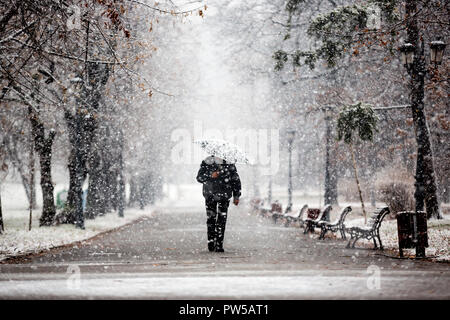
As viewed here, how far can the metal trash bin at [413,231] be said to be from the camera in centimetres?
1127

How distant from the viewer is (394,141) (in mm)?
30125

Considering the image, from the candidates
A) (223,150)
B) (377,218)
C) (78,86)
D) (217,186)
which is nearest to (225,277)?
(217,186)

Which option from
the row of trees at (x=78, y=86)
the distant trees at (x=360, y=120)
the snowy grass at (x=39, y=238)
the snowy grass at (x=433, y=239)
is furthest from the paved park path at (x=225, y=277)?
the distant trees at (x=360, y=120)

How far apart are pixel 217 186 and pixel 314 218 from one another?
847 cm

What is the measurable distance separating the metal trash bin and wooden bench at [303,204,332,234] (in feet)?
19.4

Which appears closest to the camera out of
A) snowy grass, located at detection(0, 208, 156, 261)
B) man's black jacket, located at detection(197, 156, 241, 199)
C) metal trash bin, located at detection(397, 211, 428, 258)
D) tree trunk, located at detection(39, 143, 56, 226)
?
metal trash bin, located at detection(397, 211, 428, 258)

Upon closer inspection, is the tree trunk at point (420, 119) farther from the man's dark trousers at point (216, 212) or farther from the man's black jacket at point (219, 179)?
the man's dark trousers at point (216, 212)

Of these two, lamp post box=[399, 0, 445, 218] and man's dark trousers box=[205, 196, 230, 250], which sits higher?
lamp post box=[399, 0, 445, 218]

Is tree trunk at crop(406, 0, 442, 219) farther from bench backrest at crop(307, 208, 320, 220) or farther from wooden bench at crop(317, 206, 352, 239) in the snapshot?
bench backrest at crop(307, 208, 320, 220)

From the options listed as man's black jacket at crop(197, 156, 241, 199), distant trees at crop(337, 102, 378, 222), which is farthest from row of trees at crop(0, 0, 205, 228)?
distant trees at crop(337, 102, 378, 222)

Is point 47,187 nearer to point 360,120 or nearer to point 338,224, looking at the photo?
point 338,224

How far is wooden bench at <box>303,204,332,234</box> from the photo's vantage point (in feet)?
58.0

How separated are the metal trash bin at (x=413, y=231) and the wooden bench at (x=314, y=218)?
19.4ft

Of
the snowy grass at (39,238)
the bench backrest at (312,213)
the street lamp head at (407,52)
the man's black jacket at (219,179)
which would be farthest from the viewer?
the bench backrest at (312,213)
